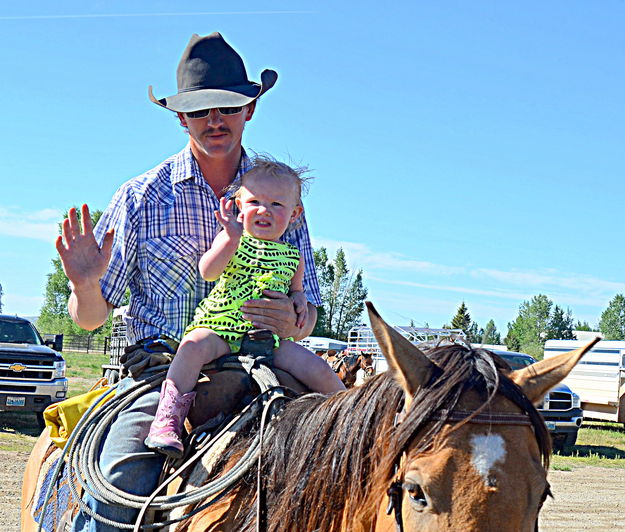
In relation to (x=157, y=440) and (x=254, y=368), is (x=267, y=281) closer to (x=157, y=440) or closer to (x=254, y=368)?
(x=254, y=368)

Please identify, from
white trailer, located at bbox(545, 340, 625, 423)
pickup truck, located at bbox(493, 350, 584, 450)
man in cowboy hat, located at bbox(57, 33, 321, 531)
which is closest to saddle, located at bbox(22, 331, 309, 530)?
man in cowboy hat, located at bbox(57, 33, 321, 531)

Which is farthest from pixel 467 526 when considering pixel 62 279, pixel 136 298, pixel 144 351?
pixel 62 279

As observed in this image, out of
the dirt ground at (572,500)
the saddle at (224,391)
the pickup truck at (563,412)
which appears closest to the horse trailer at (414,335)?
the saddle at (224,391)

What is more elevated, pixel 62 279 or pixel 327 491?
pixel 62 279

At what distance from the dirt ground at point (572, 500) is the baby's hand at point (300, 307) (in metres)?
5.66

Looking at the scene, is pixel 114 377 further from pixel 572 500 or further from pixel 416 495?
pixel 572 500

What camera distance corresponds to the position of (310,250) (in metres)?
4.03

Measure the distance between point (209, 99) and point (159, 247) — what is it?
0.73 m

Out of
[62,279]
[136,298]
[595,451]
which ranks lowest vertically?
[595,451]

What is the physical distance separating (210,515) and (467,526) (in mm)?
1124

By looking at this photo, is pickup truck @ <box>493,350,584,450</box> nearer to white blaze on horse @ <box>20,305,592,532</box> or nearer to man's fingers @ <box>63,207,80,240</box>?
man's fingers @ <box>63,207,80,240</box>

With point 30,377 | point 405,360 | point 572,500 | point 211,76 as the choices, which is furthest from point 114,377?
point 30,377

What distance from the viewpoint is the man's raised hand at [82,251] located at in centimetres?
321

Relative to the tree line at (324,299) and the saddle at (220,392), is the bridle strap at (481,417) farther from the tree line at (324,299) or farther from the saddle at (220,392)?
the tree line at (324,299)
